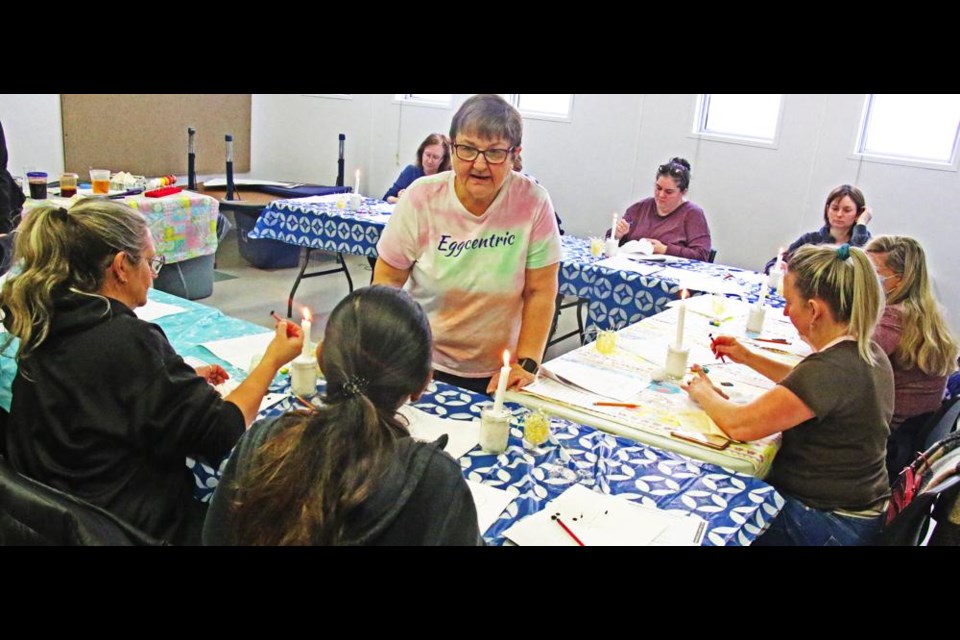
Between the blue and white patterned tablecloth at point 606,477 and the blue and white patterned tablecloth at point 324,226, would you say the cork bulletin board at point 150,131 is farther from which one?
the blue and white patterned tablecloth at point 606,477

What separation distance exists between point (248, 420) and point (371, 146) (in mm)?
6547

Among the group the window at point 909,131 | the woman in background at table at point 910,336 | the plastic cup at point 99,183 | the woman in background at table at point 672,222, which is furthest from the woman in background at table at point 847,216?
the plastic cup at point 99,183

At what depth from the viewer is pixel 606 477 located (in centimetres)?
169

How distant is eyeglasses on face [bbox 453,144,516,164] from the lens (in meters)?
2.00

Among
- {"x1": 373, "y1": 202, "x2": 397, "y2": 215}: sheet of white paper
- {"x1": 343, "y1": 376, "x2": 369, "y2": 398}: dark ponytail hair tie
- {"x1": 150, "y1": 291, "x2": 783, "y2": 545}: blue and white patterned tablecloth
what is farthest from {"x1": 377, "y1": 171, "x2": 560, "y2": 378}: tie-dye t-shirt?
{"x1": 373, "y1": 202, "x2": 397, "y2": 215}: sheet of white paper

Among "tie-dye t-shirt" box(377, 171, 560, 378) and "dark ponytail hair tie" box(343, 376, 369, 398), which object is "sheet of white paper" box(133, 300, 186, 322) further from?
"dark ponytail hair tie" box(343, 376, 369, 398)

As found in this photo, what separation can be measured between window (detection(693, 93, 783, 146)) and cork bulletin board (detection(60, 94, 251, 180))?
4.10 metres

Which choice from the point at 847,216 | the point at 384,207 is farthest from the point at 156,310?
the point at 847,216

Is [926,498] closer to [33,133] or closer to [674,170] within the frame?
[674,170]

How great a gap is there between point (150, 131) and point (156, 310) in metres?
5.65

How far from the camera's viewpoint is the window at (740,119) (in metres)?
5.90
